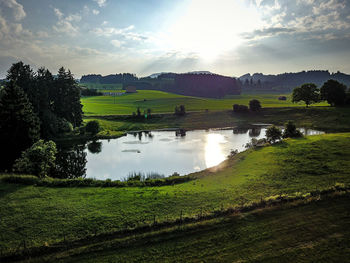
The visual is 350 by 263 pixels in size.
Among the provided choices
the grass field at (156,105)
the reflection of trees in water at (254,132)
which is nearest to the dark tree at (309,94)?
the grass field at (156,105)

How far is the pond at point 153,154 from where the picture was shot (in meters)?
43.8

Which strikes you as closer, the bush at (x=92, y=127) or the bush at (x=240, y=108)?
the bush at (x=92, y=127)

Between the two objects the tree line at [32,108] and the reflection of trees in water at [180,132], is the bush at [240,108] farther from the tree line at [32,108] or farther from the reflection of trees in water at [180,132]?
the tree line at [32,108]

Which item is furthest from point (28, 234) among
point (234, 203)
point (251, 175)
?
point (251, 175)

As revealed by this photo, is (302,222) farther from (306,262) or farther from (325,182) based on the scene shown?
(325,182)

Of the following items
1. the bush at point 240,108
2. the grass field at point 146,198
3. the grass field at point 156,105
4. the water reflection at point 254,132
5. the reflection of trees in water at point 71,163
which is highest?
the grass field at point 156,105

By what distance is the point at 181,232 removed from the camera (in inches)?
752

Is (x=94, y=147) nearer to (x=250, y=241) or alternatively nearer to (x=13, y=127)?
(x=13, y=127)

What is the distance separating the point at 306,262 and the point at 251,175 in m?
16.4

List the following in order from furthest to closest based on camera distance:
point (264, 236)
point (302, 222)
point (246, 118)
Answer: point (246, 118) → point (302, 222) → point (264, 236)

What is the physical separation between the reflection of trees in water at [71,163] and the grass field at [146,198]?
14576mm

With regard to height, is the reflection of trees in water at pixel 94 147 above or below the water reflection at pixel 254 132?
below

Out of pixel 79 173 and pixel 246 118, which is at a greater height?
pixel 246 118

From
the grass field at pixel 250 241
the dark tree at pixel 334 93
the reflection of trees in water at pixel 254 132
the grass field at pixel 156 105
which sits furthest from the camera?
the grass field at pixel 156 105
